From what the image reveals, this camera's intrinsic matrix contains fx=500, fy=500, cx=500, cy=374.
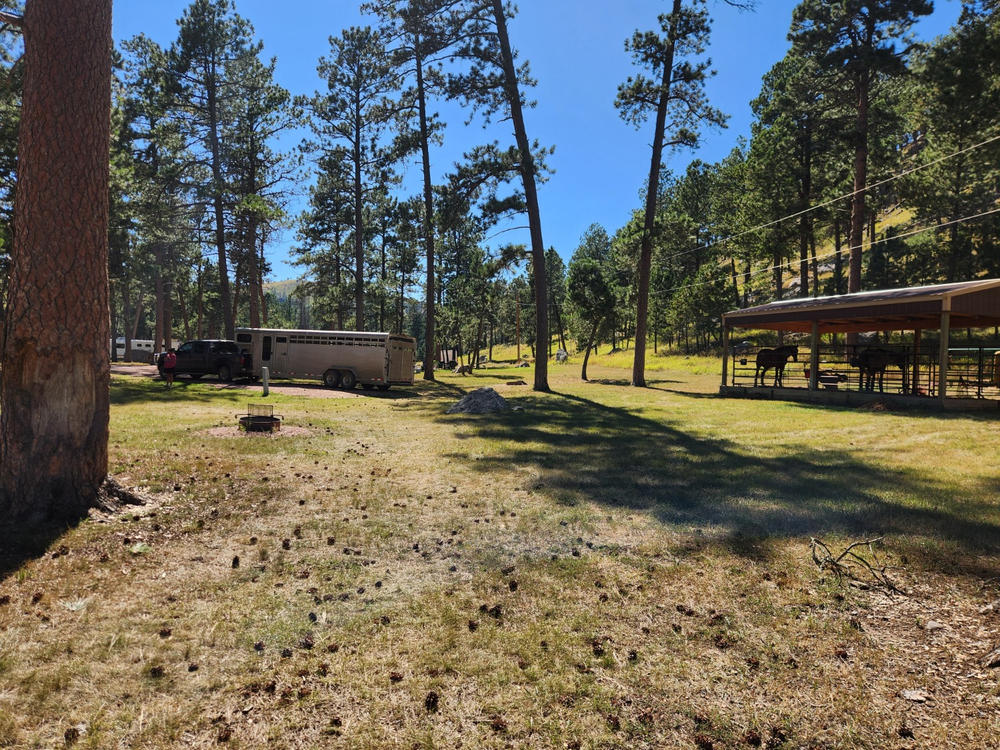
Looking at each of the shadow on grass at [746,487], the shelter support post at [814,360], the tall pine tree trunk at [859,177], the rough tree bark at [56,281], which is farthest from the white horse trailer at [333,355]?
the tall pine tree trunk at [859,177]

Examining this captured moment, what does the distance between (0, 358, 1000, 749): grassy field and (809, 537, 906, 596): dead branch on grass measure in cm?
9

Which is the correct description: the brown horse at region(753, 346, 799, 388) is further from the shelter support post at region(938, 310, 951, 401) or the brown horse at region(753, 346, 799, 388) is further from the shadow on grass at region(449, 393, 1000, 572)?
the shadow on grass at region(449, 393, 1000, 572)

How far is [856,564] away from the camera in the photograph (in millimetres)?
4297

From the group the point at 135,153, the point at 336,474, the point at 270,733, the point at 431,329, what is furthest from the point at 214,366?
the point at 270,733

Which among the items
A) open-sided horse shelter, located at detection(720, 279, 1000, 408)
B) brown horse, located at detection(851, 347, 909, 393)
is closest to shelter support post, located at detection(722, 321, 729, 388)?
open-sided horse shelter, located at detection(720, 279, 1000, 408)

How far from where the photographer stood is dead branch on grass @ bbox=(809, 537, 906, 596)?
3975 millimetres

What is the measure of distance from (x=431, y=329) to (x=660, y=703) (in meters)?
27.9

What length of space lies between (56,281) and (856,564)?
791cm

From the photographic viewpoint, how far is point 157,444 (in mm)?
8867

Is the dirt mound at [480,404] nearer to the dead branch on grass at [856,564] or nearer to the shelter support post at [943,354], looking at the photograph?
the dead branch on grass at [856,564]

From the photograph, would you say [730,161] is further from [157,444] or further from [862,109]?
[157,444]

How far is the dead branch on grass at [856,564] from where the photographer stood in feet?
13.0

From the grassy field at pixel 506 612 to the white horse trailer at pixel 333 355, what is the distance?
1526 centimetres

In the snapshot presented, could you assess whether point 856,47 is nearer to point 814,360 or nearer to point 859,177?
point 859,177
